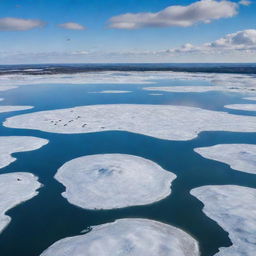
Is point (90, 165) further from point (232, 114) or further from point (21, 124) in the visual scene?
point (232, 114)

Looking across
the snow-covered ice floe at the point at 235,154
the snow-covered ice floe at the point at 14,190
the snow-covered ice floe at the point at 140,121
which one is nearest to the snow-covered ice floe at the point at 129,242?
the snow-covered ice floe at the point at 14,190

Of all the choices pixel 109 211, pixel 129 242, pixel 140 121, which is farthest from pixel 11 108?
pixel 129 242

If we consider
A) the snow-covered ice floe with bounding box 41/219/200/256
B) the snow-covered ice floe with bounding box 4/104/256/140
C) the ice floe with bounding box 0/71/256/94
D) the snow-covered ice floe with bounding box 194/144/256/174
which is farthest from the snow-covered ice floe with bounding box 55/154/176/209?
the ice floe with bounding box 0/71/256/94

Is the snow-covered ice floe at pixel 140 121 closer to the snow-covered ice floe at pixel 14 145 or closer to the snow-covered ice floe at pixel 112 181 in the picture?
the snow-covered ice floe at pixel 14 145

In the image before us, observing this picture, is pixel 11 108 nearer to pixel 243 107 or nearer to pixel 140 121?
pixel 140 121

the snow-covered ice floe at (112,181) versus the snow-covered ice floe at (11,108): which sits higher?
the snow-covered ice floe at (11,108)

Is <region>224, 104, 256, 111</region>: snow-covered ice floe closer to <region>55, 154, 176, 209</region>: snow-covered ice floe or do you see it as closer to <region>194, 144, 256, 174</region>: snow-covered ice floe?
<region>194, 144, 256, 174</region>: snow-covered ice floe

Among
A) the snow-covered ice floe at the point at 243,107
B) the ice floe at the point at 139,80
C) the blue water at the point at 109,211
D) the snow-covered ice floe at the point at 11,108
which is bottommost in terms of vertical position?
the blue water at the point at 109,211
